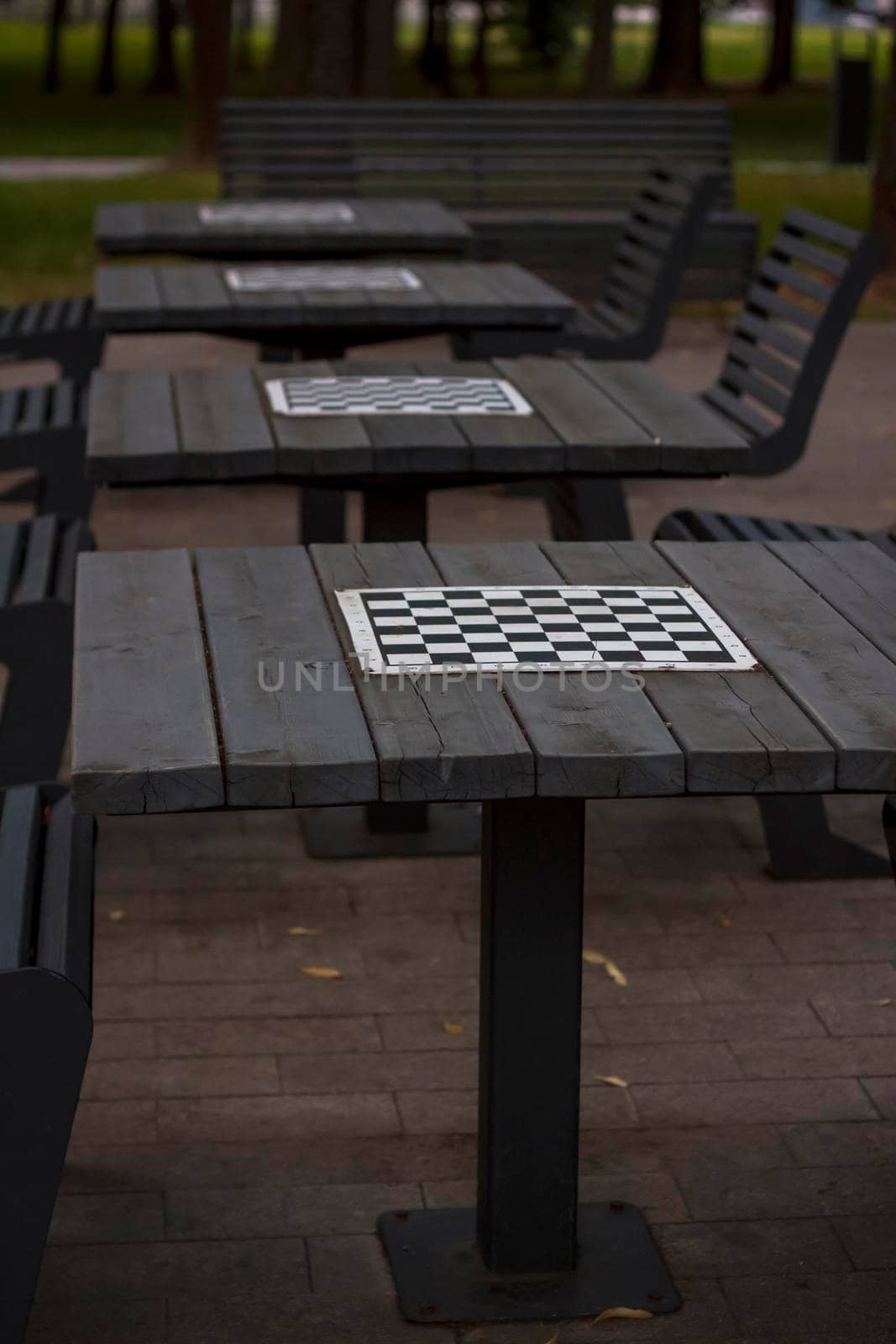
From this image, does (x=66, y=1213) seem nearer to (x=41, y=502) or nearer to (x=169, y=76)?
(x=41, y=502)

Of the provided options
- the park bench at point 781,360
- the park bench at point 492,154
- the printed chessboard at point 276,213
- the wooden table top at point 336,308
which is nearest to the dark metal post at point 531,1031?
the park bench at point 781,360

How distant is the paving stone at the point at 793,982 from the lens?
158 inches

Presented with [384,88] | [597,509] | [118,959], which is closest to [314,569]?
[118,959]

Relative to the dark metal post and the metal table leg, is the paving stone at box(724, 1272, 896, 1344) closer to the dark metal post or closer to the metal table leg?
the metal table leg

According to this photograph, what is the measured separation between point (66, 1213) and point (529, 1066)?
79cm

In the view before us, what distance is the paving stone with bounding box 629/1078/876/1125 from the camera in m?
3.54

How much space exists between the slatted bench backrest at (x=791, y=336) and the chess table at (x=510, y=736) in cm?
210

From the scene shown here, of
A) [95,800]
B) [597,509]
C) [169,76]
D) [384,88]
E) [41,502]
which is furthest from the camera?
[169,76]

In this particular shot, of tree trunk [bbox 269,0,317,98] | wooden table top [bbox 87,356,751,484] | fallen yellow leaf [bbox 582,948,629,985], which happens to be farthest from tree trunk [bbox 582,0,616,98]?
fallen yellow leaf [bbox 582,948,629,985]

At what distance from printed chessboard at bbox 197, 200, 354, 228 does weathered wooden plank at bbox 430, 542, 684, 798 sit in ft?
16.5

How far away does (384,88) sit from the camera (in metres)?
21.8

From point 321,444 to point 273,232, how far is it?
3292mm

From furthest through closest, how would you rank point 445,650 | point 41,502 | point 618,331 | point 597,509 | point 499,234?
point 499,234, point 618,331, point 41,502, point 597,509, point 445,650

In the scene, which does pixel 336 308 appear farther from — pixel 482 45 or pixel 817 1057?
pixel 482 45
